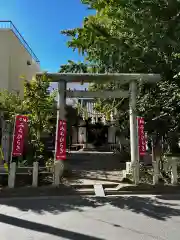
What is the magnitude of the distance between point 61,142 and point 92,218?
4428mm

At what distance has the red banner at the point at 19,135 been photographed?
33.0 ft

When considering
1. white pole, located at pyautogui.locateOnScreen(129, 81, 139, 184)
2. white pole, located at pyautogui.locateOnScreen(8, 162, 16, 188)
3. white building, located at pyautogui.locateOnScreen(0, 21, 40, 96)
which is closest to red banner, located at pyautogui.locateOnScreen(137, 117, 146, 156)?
white pole, located at pyautogui.locateOnScreen(129, 81, 139, 184)

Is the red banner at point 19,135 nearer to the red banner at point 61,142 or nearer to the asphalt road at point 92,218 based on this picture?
the red banner at point 61,142

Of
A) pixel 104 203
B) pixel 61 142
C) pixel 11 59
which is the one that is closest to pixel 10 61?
pixel 11 59

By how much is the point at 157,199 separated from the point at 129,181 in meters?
1.91

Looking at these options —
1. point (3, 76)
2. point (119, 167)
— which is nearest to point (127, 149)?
point (119, 167)

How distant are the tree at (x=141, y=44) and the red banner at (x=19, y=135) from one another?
4854 mm

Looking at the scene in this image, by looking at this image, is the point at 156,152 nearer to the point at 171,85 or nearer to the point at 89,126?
the point at 171,85

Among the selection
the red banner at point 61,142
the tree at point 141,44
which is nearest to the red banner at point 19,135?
the red banner at point 61,142

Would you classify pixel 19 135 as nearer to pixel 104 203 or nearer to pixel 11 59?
pixel 104 203

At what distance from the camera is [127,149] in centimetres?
1828

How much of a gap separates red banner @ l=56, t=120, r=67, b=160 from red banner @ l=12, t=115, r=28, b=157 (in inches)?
51.1

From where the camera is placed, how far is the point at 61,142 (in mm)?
10430

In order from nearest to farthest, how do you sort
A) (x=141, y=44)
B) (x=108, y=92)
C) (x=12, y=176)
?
(x=12, y=176)
(x=108, y=92)
(x=141, y=44)
